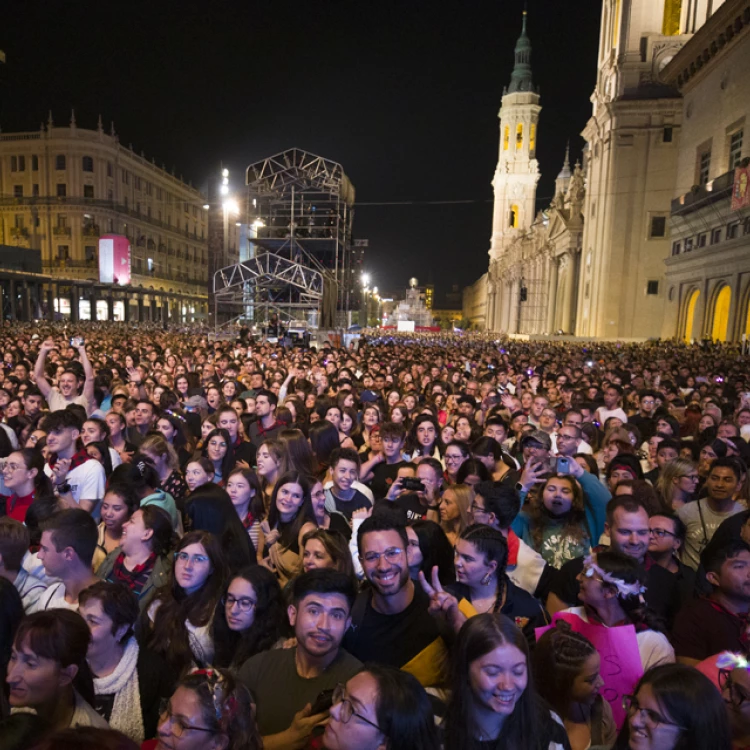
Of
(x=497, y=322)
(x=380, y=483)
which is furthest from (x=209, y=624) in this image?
(x=497, y=322)

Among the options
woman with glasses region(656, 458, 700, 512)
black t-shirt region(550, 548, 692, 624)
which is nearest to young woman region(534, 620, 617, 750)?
black t-shirt region(550, 548, 692, 624)

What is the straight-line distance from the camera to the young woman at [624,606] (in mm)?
2988

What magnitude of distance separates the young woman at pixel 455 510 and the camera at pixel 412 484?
397mm

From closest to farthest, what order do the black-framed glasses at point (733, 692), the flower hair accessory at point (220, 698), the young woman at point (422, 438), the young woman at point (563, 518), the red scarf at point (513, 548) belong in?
the flower hair accessory at point (220, 698), the black-framed glasses at point (733, 692), the red scarf at point (513, 548), the young woman at point (563, 518), the young woman at point (422, 438)

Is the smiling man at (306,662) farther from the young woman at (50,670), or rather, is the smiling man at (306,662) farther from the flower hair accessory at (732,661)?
the flower hair accessory at (732,661)

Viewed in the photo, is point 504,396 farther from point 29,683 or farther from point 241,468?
point 29,683

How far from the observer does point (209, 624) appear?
10.9ft

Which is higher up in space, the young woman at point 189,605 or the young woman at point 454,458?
the young woman at point 454,458

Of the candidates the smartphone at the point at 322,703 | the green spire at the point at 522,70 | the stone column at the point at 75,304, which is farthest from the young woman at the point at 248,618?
the green spire at the point at 522,70

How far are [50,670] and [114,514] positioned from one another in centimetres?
188

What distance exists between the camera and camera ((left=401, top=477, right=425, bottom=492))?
4.84 m

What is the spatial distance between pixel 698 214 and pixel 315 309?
77.5ft

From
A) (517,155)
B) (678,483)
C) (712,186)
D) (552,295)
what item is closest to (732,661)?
(678,483)

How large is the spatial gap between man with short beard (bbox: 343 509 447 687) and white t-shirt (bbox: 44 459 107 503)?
3.02 meters
